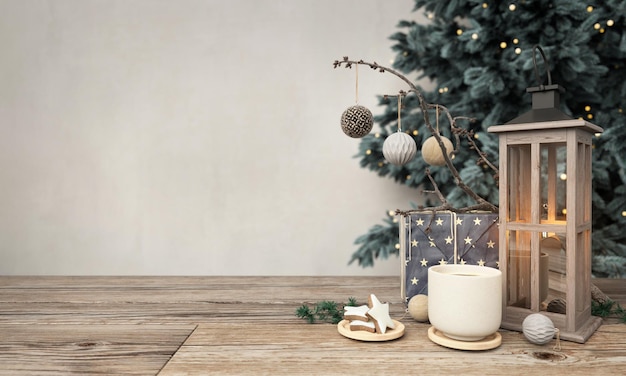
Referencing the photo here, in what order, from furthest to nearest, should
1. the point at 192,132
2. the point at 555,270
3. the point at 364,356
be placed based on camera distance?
the point at 192,132 < the point at 555,270 < the point at 364,356

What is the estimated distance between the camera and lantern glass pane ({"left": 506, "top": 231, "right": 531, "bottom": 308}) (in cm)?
72

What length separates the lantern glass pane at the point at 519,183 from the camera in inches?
28.6

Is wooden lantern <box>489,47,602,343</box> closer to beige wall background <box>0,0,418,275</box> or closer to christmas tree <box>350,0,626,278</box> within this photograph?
christmas tree <box>350,0,626,278</box>

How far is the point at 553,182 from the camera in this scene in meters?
0.71

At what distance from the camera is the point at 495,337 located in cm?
65

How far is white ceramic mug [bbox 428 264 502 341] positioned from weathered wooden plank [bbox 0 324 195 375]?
389 mm

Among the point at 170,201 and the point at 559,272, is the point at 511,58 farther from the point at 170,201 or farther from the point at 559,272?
the point at 170,201

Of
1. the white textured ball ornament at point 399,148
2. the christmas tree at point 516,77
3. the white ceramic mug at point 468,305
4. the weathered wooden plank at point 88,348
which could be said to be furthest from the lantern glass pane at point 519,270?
the christmas tree at point 516,77

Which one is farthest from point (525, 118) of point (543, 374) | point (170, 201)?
point (170, 201)

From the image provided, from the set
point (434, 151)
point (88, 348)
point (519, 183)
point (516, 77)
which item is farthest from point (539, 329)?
point (516, 77)

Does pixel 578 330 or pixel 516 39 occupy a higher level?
pixel 516 39

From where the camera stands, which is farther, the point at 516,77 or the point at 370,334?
the point at 516,77

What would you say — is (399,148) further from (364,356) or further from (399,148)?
(364,356)

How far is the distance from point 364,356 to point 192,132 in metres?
1.81
